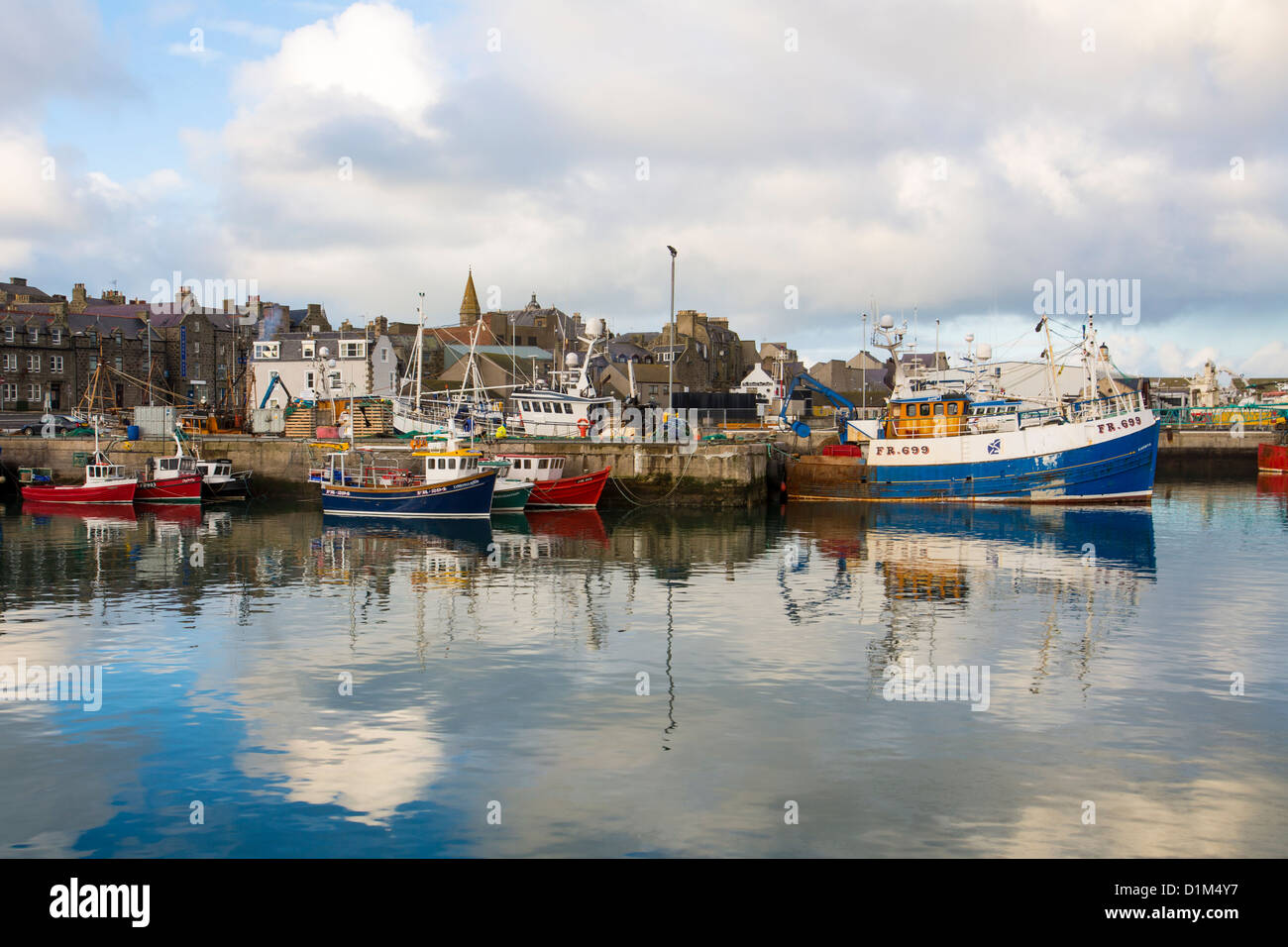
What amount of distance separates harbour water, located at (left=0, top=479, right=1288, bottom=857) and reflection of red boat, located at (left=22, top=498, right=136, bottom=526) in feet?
44.4

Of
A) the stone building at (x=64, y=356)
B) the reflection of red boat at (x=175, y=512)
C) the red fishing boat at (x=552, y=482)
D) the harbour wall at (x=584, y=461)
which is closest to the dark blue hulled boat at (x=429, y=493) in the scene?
the red fishing boat at (x=552, y=482)

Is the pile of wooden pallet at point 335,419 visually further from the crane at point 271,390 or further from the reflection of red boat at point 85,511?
the reflection of red boat at point 85,511

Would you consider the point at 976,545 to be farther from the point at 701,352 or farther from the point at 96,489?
the point at 701,352

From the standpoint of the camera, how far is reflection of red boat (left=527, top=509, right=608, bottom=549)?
37.9 m

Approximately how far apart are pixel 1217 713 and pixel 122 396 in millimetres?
91422

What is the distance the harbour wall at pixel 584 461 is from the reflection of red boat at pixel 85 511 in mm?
4928

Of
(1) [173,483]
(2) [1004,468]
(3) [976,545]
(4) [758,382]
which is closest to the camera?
(3) [976,545]

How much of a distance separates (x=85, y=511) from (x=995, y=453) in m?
44.0

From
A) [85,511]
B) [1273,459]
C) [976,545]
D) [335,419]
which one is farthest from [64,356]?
[1273,459]

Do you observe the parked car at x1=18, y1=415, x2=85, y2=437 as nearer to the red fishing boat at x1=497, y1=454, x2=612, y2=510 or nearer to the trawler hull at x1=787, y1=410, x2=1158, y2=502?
the red fishing boat at x1=497, y1=454, x2=612, y2=510

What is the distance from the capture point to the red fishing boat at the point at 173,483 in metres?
49.0

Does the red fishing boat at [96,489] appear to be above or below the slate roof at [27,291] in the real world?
below

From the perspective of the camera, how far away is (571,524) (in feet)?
138
